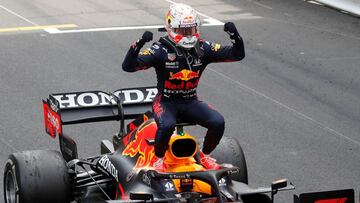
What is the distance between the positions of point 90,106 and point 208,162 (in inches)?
70.1

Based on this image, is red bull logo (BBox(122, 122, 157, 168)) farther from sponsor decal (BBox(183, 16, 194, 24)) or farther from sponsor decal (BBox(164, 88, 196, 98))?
sponsor decal (BBox(183, 16, 194, 24))

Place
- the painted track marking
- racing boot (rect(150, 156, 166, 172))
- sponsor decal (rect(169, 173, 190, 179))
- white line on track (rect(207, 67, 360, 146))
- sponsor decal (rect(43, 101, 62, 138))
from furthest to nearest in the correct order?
1. the painted track marking
2. white line on track (rect(207, 67, 360, 146))
3. sponsor decal (rect(43, 101, 62, 138))
4. racing boot (rect(150, 156, 166, 172))
5. sponsor decal (rect(169, 173, 190, 179))

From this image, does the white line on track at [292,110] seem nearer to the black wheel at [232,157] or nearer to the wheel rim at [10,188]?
the black wheel at [232,157]

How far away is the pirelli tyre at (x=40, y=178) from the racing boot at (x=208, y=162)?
1.34 metres

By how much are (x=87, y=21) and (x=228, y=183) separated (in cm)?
1099

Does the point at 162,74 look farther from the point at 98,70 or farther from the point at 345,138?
the point at 98,70

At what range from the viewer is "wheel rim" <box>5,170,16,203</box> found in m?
11.0

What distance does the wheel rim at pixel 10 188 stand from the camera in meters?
11.0

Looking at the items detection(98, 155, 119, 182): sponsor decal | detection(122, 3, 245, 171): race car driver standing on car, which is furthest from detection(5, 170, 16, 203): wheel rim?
detection(122, 3, 245, 171): race car driver standing on car

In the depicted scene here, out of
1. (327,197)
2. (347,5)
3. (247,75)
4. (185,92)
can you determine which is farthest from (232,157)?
(347,5)

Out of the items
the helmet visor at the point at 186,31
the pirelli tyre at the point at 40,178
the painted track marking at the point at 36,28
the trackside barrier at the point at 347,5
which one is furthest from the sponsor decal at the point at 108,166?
the trackside barrier at the point at 347,5

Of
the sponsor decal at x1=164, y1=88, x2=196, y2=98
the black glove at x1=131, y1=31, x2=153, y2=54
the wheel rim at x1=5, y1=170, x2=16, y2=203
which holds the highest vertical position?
the black glove at x1=131, y1=31, x2=153, y2=54

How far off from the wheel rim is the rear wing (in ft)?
2.34

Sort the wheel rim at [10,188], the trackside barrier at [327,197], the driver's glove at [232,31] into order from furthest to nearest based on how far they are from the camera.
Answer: the wheel rim at [10,188] < the driver's glove at [232,31] < the trackside barrier at [327,197]
